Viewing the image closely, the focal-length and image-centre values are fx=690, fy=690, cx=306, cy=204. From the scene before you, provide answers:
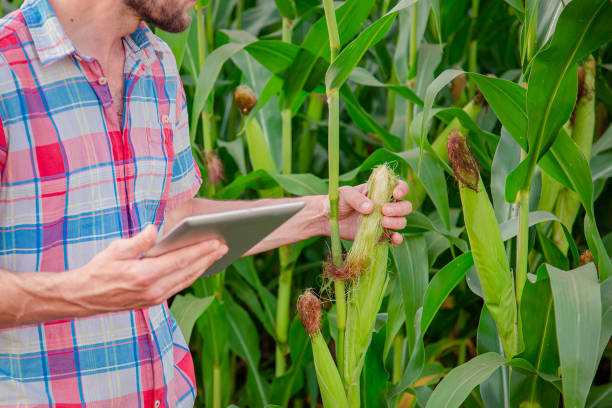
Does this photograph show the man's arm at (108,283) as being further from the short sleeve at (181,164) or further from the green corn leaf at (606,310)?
the green corn leaf at (606,310)

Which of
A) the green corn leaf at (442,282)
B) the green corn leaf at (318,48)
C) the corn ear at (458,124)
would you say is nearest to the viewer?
the green corn leaf at (442,282)

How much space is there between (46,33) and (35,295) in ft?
1.06

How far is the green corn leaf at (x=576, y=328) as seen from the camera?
0.86 meters

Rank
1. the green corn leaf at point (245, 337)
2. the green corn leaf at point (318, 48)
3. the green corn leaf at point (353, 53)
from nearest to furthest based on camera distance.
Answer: the green corn leaf at point (353, 53) < the green corn leaf at point (318, 48) < the green corn leaf at point (245, 337)

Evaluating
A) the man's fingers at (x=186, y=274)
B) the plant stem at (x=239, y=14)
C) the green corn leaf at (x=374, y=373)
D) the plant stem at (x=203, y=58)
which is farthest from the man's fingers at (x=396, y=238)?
the plant stem at (x=239, y=14)

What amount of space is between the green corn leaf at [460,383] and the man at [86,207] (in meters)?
0.23

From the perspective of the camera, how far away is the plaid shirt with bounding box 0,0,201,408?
838 millimetres

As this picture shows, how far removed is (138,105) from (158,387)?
1.28ft

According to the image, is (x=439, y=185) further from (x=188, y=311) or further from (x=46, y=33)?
(x=46, y=33)

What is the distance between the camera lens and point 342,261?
0.98m

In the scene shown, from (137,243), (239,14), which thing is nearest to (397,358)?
(137,243)

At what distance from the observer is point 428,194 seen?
1.29 meters

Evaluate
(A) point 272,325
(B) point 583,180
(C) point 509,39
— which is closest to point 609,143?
(B) point 583,180

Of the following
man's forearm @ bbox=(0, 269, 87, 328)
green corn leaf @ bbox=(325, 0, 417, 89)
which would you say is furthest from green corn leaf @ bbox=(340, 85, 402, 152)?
man's forearm @ bbox=(0, 269, 87, 328)
